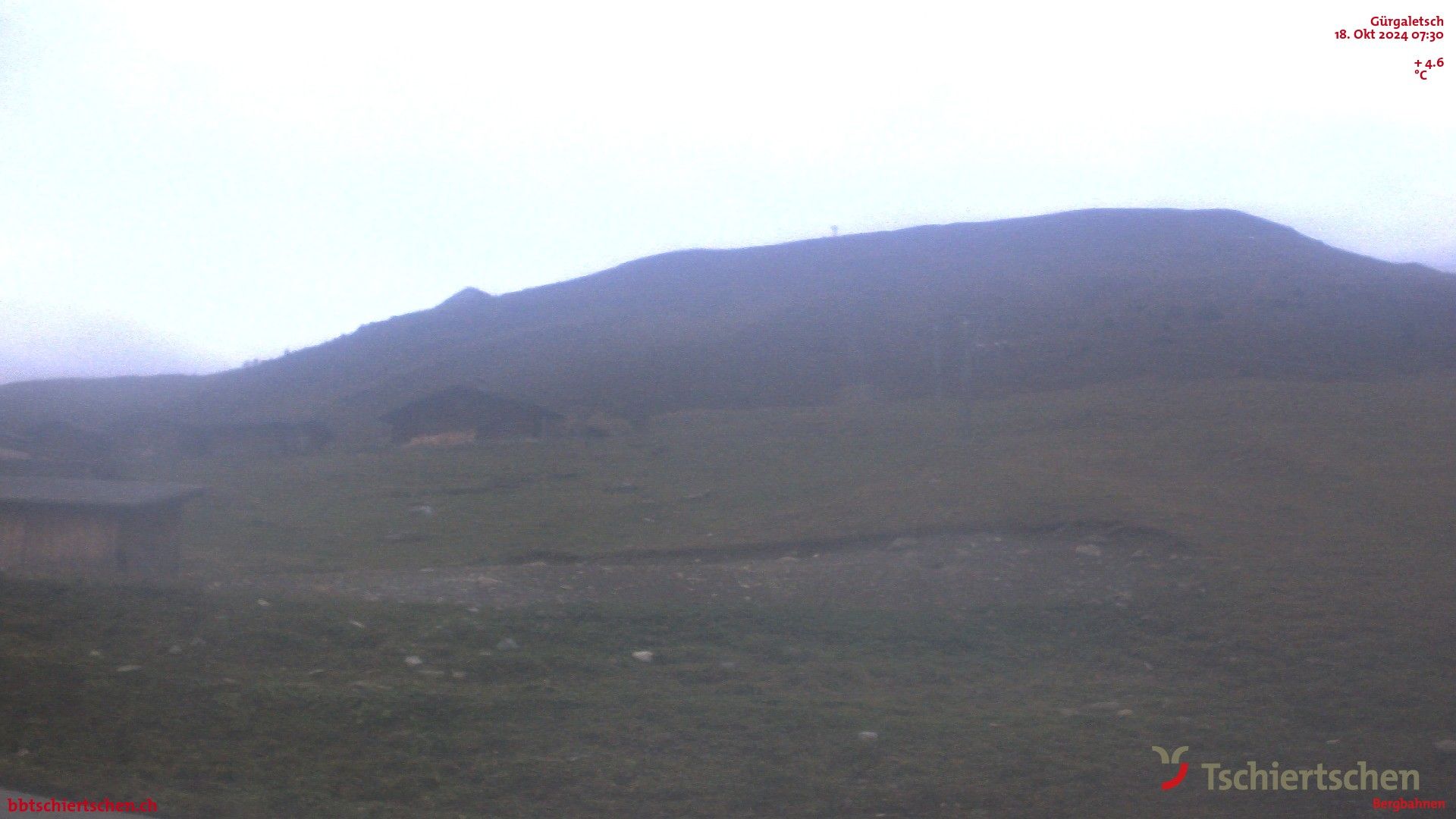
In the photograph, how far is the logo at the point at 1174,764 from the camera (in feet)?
23.1

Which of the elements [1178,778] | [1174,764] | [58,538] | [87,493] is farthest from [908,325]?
[1178,778]

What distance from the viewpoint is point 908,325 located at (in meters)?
65.3

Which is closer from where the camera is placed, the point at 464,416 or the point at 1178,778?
the point at 1178,778

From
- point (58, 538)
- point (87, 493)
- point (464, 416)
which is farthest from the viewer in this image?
point (464, 416)

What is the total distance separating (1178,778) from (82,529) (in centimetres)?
1281

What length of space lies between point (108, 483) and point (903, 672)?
11399 mm

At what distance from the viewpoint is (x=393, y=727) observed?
7.73 metres

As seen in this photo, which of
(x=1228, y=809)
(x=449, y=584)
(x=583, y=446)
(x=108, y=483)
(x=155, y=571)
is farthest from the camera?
(x=583, y=446)

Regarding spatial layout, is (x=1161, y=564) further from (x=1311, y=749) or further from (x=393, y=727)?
(x=393, y=727)

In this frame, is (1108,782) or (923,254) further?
(923,254)

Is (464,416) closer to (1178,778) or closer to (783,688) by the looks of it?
(783,688)

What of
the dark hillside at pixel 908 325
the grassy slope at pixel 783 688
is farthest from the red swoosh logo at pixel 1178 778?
the dark hillside at pixel 908 325

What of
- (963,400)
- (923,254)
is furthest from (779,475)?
(923,254)

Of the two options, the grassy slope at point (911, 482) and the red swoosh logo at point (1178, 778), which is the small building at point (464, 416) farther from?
the red swoosh logo at point (1178, 778)
